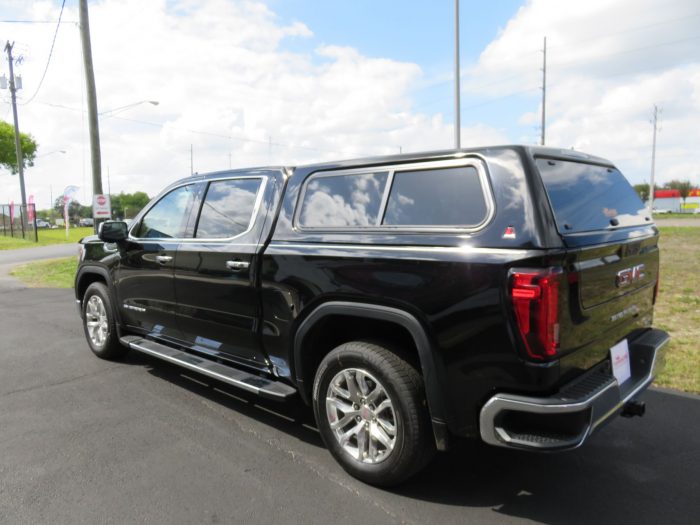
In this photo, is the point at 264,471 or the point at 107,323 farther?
the point at 107,323

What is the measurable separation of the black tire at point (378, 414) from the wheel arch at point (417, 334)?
0.09 meters

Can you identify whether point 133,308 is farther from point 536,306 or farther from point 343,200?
point 536,306

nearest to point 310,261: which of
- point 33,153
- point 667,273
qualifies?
point 667,273

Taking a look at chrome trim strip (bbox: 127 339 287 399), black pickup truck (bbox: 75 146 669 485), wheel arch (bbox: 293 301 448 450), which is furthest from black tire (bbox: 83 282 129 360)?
wheel arch (bbox: 293 301 448 450)

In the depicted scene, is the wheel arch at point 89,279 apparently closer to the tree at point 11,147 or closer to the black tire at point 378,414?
the black tire at point 378,414

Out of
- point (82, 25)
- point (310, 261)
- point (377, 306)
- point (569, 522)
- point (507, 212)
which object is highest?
point (82, 25)

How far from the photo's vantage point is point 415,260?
8.98ft

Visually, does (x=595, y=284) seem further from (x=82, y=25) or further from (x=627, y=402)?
(x=82, y=25)

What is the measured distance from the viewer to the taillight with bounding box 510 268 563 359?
93.5 inches

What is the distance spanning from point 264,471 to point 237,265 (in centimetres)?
139

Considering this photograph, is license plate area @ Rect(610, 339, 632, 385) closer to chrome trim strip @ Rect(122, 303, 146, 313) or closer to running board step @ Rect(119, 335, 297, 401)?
running board step @ Rect(119, 335, 297, 401)

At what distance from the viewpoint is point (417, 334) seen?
270 centimetres

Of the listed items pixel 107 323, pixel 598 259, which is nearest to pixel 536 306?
pixel 598 259

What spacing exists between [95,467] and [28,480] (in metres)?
0.36
